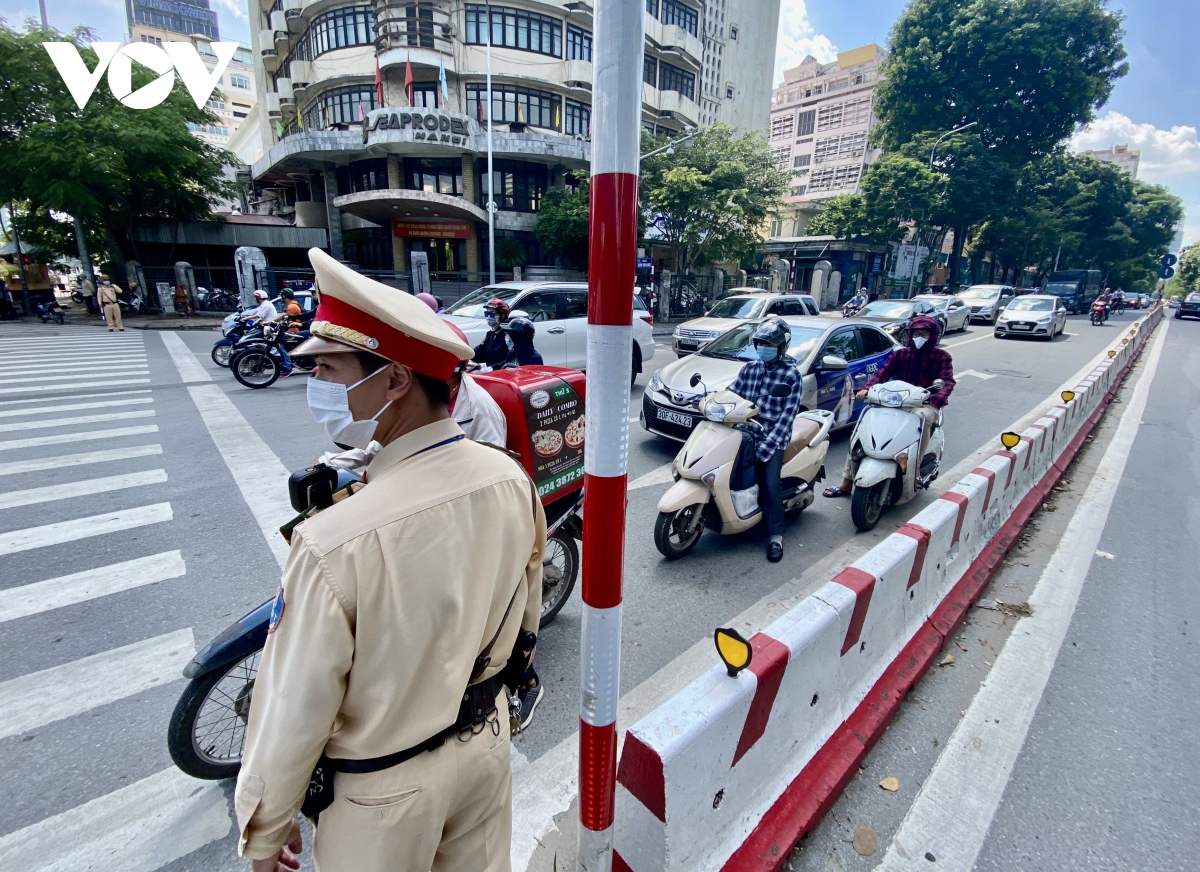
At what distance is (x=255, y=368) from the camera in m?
8.84

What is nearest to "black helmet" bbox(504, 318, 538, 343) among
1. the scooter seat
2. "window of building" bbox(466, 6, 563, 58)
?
the scooter seat

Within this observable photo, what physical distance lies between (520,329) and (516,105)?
1040 inches

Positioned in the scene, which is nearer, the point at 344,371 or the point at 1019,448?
the point at 344,371

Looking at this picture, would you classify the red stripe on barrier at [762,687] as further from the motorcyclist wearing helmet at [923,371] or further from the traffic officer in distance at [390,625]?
the motorcyclist wearing helmet at [923,371]

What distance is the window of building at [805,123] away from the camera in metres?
62.5

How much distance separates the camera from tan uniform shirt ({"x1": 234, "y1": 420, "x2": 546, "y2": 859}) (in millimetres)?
909

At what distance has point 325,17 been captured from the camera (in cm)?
2652

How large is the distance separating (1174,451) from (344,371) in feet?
31.4

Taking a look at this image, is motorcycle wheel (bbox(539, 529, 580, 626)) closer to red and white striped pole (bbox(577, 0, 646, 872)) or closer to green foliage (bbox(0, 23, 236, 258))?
red and white striped pole (bbox(577, 0, 646, 872))

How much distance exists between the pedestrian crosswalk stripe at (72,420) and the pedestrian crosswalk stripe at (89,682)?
5.40 m

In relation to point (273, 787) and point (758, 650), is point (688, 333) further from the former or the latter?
point (273, 787)

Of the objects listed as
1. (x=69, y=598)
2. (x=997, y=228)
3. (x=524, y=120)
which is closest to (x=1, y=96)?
(x=524, y=120)

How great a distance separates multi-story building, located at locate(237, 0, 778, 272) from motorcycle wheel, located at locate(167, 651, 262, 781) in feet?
81.5

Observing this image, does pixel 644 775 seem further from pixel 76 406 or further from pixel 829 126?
pixel 829 126
